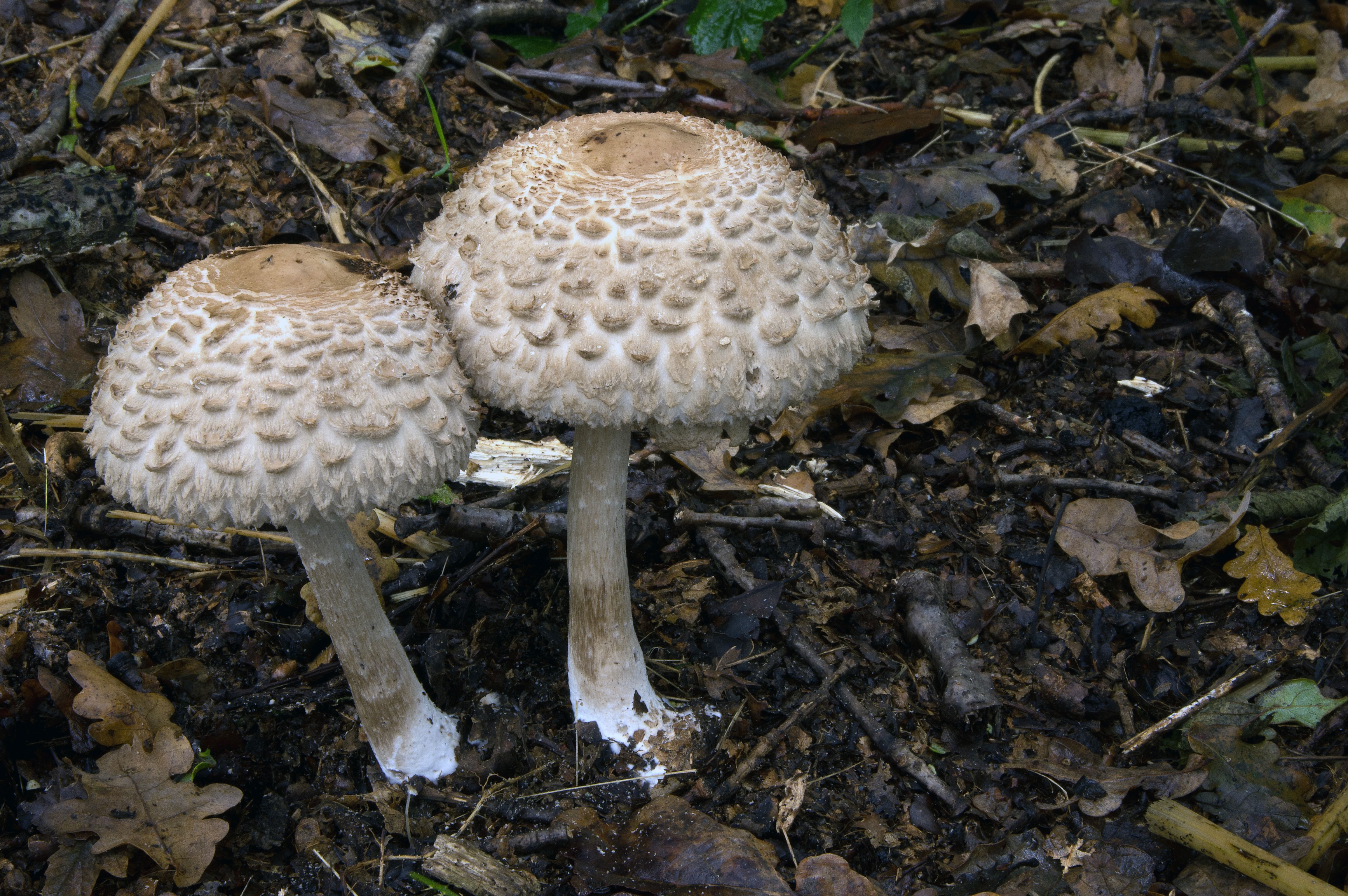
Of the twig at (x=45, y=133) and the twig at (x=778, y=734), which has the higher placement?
the twig at (x=45, y=133)

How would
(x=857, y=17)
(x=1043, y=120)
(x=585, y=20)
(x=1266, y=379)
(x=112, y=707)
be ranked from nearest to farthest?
(x=112, y=707), (x=1266, y=379), (x=857, y=17), (x=1043, y=120), (x=585, y=20)

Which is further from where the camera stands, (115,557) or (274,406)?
(115,557)

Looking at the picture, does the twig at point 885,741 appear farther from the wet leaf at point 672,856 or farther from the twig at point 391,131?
the twig at point 391,131

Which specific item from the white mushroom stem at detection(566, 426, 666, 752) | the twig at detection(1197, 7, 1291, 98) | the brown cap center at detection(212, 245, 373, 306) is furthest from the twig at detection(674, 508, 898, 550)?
the twig at detection(1197, 7, 1291, 98)

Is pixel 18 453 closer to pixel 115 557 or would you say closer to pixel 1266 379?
pixel 115 557

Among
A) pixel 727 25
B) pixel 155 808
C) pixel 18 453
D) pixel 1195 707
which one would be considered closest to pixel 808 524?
pixel 1195 707

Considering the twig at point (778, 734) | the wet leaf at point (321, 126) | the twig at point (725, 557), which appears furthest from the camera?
the wet leaf at point (321, 126)

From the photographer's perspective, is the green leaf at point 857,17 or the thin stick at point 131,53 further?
the green leaf at point 857,17

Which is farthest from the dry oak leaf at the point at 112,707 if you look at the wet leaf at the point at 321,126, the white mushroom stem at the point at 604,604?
the wet leaf at the point at 321,126

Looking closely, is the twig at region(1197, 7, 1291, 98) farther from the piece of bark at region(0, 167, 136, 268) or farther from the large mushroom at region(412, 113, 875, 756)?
the piece of bark at region(0, 167, 136, 268)
